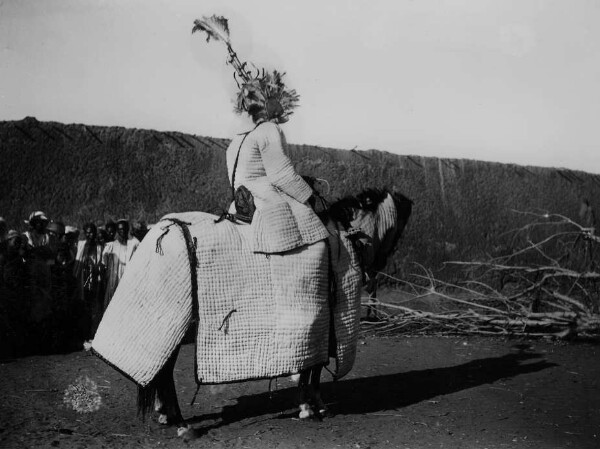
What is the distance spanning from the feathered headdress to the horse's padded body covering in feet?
2.84

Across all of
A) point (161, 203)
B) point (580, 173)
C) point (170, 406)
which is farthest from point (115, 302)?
point (580, 173)

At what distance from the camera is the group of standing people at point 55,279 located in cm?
631

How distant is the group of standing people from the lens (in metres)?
6.31

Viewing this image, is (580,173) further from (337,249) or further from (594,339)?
(337,249)

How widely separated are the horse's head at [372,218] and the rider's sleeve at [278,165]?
334 millimetres

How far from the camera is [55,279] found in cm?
675

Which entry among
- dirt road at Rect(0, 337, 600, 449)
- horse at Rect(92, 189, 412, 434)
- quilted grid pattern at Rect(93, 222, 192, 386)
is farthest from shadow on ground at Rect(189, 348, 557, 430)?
quilted grid pattern at Rect(93, 222, 192, 386)

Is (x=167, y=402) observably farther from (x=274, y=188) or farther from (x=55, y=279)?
(x=55, y=279)

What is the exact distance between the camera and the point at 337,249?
4.19m

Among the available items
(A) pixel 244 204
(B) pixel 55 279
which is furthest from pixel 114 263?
(A) pixel 244 204

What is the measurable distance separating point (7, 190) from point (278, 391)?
14.9 feet

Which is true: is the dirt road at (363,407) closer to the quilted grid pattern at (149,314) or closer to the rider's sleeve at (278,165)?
the quilted grid pattern at (149,314)

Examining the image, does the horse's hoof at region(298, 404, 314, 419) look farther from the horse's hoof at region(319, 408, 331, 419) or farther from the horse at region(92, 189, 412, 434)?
the horse at region(92, 189, 412, 434)

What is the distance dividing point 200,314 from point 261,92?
5.09 ft
